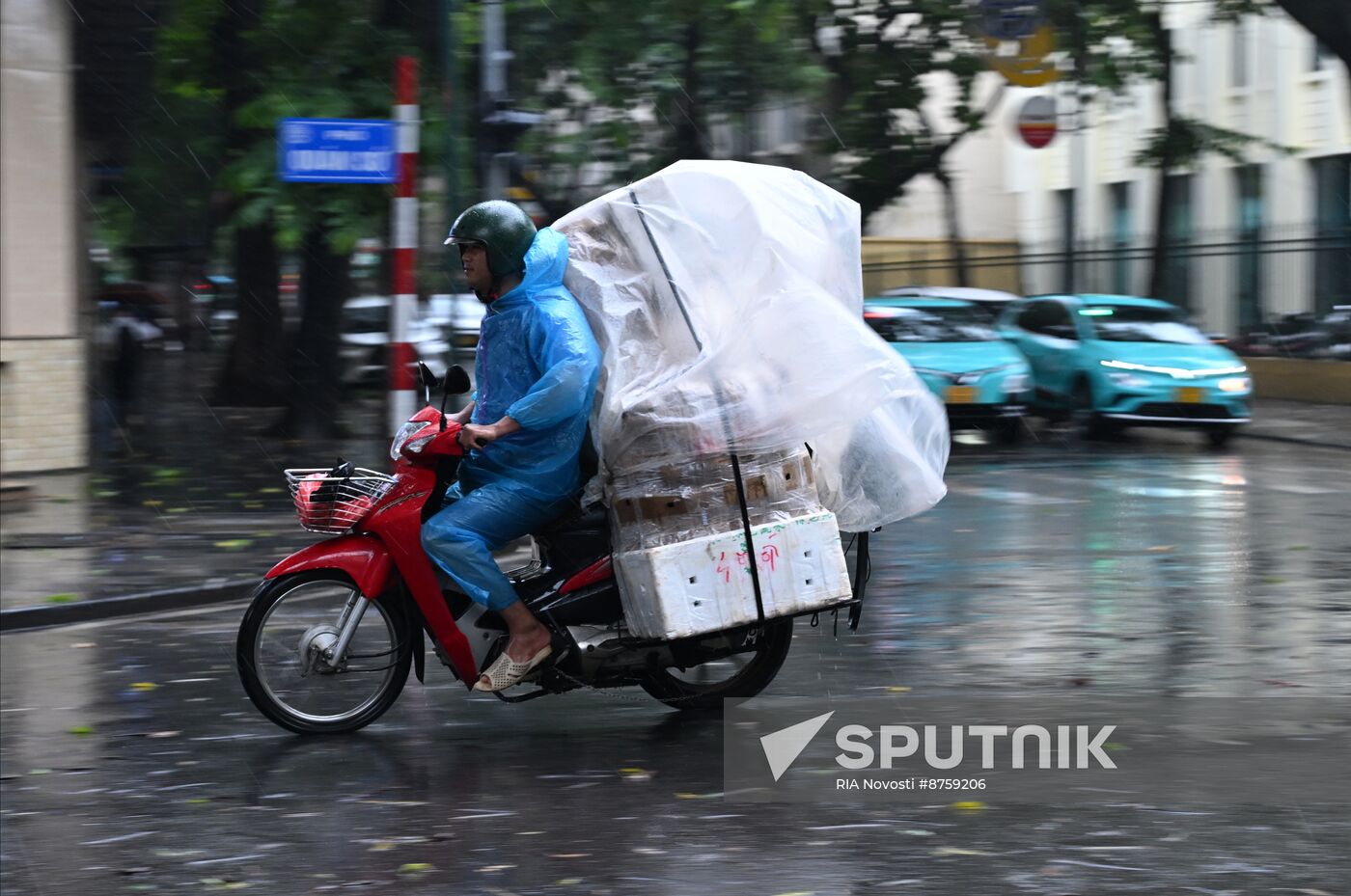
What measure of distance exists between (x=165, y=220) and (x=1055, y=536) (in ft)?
85.4

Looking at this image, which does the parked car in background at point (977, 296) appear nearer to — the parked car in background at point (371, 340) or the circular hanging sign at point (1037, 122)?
the circular hanging sign at point (1037, 122)

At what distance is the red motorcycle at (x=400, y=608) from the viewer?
263 inches

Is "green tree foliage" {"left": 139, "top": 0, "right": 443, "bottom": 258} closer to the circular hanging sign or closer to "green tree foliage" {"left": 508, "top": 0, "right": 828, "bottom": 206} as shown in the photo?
"green tree foliage" {"left": 508, "top": 0, "right": 828, "bottom": 206}

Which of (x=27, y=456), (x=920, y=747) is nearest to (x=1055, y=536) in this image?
(x=920, y=747)

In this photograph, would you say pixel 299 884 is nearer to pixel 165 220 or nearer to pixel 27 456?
pixel 27 456

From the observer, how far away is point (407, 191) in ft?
42.1

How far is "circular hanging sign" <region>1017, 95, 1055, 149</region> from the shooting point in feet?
70.9

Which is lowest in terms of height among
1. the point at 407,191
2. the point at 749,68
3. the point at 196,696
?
the point at 196,696

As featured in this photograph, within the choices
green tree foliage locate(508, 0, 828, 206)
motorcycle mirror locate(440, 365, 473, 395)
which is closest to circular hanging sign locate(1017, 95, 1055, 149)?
green tree foliage locate(508, 0, 828, 206)

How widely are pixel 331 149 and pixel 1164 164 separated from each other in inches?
848

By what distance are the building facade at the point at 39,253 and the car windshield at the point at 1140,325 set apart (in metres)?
11.0

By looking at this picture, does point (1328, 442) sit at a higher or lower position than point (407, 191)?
lower

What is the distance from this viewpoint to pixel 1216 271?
95.8 feet
